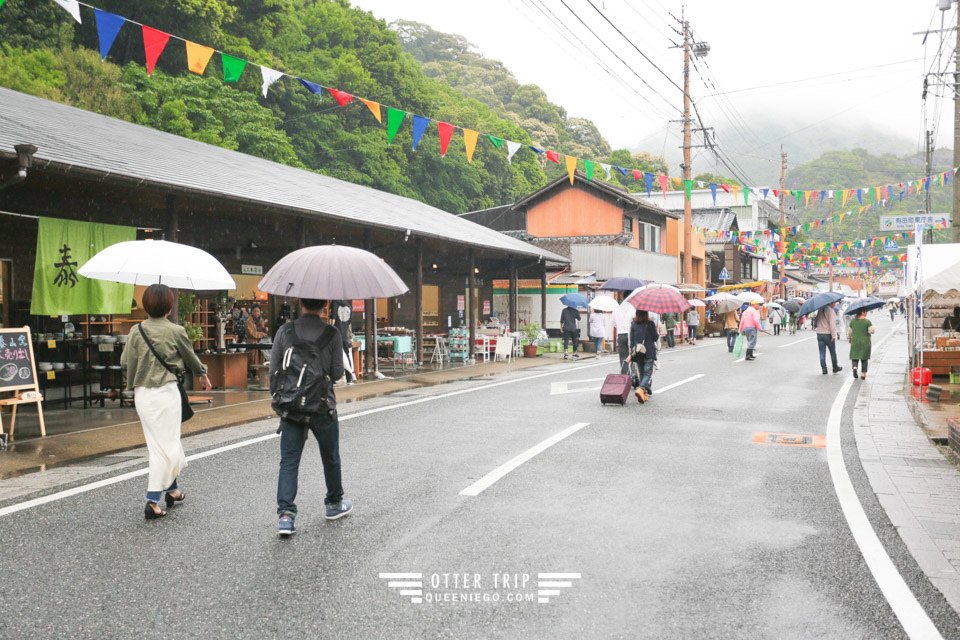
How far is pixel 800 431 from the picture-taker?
355 inches

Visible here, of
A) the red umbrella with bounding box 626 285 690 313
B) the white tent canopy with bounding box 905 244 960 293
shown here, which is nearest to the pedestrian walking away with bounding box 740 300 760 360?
the white tent canopy with bounding box 905 244 960 293

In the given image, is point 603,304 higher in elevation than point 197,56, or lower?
lower

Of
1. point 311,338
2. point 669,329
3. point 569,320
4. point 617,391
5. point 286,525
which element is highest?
point 569,320

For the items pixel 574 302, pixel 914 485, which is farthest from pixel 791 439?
pixel 574 302

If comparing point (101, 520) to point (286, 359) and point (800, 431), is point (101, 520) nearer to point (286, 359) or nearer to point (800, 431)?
point (286, 359)

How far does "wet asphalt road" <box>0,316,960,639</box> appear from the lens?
11.6 ft

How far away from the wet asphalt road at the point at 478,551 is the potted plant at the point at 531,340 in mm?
15057

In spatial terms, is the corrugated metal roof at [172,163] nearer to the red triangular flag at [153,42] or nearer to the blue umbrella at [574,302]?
the red triangular flag at [153,42]

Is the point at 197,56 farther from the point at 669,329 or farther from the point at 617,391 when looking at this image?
the point at 669,329

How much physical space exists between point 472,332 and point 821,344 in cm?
909

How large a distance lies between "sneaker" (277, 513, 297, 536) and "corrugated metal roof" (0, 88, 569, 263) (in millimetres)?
6020

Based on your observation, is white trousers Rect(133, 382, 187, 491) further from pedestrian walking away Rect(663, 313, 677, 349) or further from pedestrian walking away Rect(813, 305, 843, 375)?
pedestrian walking away Rect(663, 313, 677, 349)

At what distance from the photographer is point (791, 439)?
844 centimetres

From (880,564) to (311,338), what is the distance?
3.79 metres
